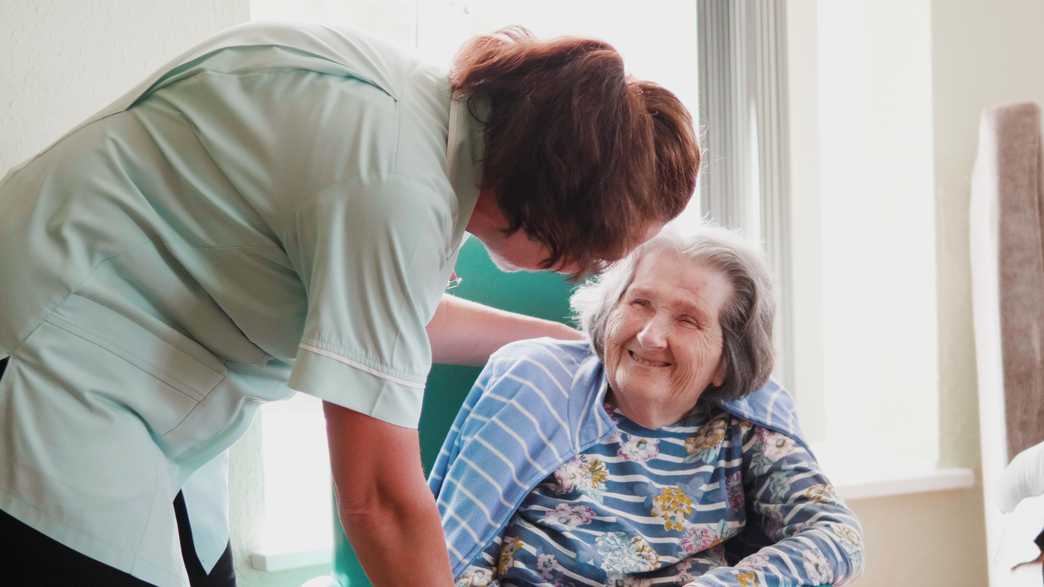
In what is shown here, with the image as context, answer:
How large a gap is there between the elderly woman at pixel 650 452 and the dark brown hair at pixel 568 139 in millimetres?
572

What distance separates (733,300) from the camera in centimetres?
169

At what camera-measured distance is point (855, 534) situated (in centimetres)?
158

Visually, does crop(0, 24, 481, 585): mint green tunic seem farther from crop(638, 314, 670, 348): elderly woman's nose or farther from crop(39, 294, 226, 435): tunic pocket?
crop(638, 314, 670, 348): elderly woman's nose

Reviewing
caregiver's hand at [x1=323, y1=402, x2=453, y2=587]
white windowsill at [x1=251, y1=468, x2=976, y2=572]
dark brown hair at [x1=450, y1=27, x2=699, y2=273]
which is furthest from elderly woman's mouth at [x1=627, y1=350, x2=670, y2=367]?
white windowsill at [x1=251, y1=468, x2=976, y2=572]

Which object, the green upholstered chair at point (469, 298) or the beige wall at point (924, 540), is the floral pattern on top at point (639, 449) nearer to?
the green upholstered chair at point (469, 298)

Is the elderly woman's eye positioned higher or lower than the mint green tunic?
lower

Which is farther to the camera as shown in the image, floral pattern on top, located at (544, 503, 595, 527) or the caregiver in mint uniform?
floral pattern on top, located at (544, 503, 595, 527)

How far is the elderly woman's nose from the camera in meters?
1.62

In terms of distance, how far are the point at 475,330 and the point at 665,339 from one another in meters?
0.32

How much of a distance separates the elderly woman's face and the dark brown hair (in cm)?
55

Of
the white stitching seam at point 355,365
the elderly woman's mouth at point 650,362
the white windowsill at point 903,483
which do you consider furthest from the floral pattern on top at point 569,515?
the white windowsill at point 903,483

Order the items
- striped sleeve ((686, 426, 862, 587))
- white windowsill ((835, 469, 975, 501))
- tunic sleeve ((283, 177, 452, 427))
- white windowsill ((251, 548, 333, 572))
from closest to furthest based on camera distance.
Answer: tunic sleeve ((283, 177, 452, 427)) → striped sleeve ((686, 426, 862, 587)) → white windowsill ((251, 548, 333, 572)) → white windowsill ((835, 469, 975, 501))

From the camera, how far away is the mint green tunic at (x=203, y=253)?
96cm

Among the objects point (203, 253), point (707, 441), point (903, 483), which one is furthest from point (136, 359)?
point (903, 483)
